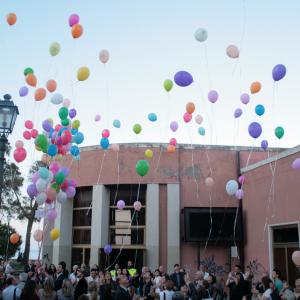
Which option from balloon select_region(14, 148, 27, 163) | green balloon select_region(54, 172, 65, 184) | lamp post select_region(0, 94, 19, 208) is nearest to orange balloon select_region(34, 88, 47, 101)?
balloon select_region(14, 148, 27, 163)

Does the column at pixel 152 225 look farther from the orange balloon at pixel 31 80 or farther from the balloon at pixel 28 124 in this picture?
the orange balloon at pixel 31 80

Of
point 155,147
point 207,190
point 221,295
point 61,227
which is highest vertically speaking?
point 155,147

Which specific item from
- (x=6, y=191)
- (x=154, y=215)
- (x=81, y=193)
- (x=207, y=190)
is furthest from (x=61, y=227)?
(x=6, y=191)

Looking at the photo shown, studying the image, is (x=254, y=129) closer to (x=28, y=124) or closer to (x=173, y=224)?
(x=173, y=224)

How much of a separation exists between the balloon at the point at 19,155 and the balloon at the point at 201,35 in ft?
18.1

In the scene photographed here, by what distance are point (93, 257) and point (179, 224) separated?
11.6 ft

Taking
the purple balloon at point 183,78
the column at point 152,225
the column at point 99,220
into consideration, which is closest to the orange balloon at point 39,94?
the purple balloon at point 183,78

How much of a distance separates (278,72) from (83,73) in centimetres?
516

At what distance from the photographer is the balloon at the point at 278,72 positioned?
1170cm

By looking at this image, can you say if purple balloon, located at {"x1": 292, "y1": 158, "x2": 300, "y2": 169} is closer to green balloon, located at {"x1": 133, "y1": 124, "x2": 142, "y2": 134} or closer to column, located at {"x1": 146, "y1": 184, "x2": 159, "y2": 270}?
green balloon, located at {"x1": 133, "y1": 124, "x2": 142, "y2": 134}

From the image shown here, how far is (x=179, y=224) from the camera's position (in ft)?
56.7

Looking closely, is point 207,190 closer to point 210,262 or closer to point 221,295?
point 210,262

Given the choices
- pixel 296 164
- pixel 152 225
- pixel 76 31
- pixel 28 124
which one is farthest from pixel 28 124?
pixel 296 164

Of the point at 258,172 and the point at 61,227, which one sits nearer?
the point at 258,172
